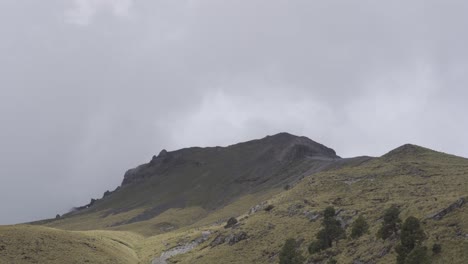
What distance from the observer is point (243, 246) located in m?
64.8

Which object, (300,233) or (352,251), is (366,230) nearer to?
(352,251)

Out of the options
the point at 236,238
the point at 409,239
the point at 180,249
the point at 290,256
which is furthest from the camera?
the point at 180,249

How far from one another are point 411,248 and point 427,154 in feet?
221

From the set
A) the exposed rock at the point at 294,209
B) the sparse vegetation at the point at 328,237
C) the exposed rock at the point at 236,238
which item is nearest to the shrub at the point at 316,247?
the sparse vegetation at the point at 328,237

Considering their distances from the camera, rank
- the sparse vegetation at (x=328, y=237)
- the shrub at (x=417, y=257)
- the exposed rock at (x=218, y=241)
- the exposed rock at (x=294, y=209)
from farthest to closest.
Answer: the exposed rock at (x=294, y=209)
the exposed rock at (x=218, y=241)
the sparse vegetation at (x=328, y=237)
the shrub at (x=417, y=257)

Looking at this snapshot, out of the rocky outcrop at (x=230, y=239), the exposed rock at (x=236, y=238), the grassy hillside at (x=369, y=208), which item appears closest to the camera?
the grassy hillside at (x=369, y=208)

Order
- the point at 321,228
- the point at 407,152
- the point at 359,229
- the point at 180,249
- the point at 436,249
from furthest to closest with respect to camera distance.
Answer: the point at 407,152, the point at 180,249, the point at 321,228, the point at 359,229, the point at 436,249

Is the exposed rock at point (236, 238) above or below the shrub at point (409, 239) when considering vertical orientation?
above

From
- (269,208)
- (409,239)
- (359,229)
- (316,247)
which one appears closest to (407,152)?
(269,208)

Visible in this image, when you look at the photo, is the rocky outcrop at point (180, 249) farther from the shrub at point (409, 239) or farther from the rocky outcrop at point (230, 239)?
the shrub at point (409, 239)

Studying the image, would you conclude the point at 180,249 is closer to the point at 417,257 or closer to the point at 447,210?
the point at 447,210

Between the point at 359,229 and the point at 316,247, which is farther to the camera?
the point at 316,247

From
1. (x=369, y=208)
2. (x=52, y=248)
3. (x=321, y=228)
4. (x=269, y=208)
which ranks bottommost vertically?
(x=321, y=228)

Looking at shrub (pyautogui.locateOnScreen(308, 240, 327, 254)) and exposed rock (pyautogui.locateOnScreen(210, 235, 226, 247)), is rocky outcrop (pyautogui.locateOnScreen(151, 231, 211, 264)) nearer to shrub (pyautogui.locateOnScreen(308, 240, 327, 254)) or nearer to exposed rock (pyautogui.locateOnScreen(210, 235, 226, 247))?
exposed rock (pyautogui.locateOnScreen(210, 235, 226, 247))
